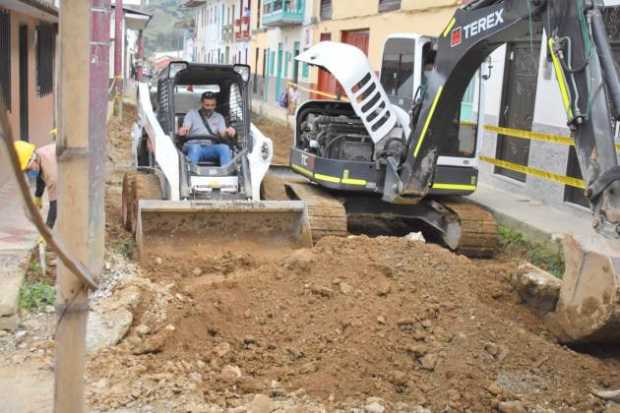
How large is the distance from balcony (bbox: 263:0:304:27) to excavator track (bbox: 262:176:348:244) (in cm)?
2316

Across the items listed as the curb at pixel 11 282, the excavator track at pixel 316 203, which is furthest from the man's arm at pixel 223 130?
the curb at pixel 11 282

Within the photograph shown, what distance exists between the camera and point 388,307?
227 inches

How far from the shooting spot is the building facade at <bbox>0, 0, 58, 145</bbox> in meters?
11.8

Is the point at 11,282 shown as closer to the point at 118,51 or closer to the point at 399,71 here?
the point at 399,71

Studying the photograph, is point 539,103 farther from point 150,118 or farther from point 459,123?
point 150,118

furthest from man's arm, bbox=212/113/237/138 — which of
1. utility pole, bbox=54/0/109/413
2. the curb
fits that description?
utility pole, bbox=54/0/109/413

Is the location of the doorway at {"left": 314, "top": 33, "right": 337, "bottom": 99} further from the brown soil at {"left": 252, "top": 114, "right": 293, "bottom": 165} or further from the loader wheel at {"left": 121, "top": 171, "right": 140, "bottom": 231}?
the loader wheel at {"left": 121, "top": 171, "right": 140, "bottom": 231}

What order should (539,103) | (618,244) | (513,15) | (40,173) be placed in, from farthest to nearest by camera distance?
(539,103)
(40,173)
(513,15)
(618,244)

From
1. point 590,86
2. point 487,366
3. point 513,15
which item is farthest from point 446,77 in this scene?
point 487,366

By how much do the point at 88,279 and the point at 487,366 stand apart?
12.1 ft

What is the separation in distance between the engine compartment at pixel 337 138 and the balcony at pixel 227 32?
42.1 meters

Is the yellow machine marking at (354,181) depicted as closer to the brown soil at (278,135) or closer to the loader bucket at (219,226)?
the loader bucket at (219,226)

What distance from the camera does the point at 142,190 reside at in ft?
28.6

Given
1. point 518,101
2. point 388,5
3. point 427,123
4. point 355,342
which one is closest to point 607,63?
point 355,342
